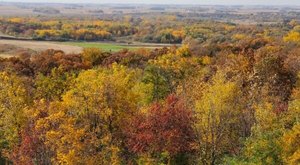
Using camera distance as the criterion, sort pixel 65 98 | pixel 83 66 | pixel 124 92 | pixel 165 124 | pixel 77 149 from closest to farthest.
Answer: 1. pixel 77 149
2. pixel 165 124
3. pixel 65 98
4. pixel 124 92
5. pixel 83 66

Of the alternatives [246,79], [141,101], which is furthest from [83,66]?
[246,79]

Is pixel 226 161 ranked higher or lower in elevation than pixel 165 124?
lower

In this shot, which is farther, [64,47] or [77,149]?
[64,47]

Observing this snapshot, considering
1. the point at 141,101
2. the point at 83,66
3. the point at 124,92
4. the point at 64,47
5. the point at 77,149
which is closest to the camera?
the point at 77,149

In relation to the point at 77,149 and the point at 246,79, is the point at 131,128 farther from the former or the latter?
the point at 246,79

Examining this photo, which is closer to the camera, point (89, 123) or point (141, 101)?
point (89, 123)

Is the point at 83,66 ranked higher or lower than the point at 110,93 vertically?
lower

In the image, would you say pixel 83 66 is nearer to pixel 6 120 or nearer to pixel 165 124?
pixel 6 120

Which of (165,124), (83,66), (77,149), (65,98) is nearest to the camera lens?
(77,149)

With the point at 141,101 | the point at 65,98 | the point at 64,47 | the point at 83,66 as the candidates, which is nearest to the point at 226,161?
the point at 65,98
